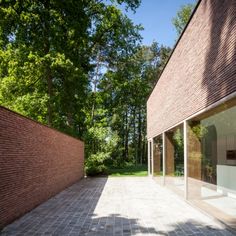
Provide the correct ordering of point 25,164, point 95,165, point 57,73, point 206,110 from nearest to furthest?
point 206,110 < point 25,164 < point 57,73 < point 95,165

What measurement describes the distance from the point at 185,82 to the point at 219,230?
17.5 ft

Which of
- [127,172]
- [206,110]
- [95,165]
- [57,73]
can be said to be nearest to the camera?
[206,110]

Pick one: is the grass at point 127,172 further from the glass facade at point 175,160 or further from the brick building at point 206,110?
the brick building at point 206,110

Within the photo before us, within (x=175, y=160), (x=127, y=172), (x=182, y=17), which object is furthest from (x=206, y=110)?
(x=182, y=17)

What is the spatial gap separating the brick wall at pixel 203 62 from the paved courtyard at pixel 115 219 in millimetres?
2676

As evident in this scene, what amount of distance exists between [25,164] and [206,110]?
4.73m

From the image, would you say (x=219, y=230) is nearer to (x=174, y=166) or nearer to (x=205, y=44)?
(x=205, y=44)

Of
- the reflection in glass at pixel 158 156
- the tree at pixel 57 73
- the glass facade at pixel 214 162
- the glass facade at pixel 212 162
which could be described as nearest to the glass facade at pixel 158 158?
the reflection in glass at pixel 158 156

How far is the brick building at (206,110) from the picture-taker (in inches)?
295

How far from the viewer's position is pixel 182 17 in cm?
3491

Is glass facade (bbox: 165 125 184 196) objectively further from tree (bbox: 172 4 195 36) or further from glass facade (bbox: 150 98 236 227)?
tree (bbox: 172 4 195 36)

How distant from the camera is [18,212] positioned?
8.49 meters

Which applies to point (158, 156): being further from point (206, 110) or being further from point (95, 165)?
point (206, 110)

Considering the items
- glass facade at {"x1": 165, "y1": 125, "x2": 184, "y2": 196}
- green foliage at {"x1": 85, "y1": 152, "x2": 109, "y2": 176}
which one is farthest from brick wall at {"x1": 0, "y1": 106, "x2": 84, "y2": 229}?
green foliage at {"x1": 85, "y1": 152, "x2": 109, "y2": 176}
